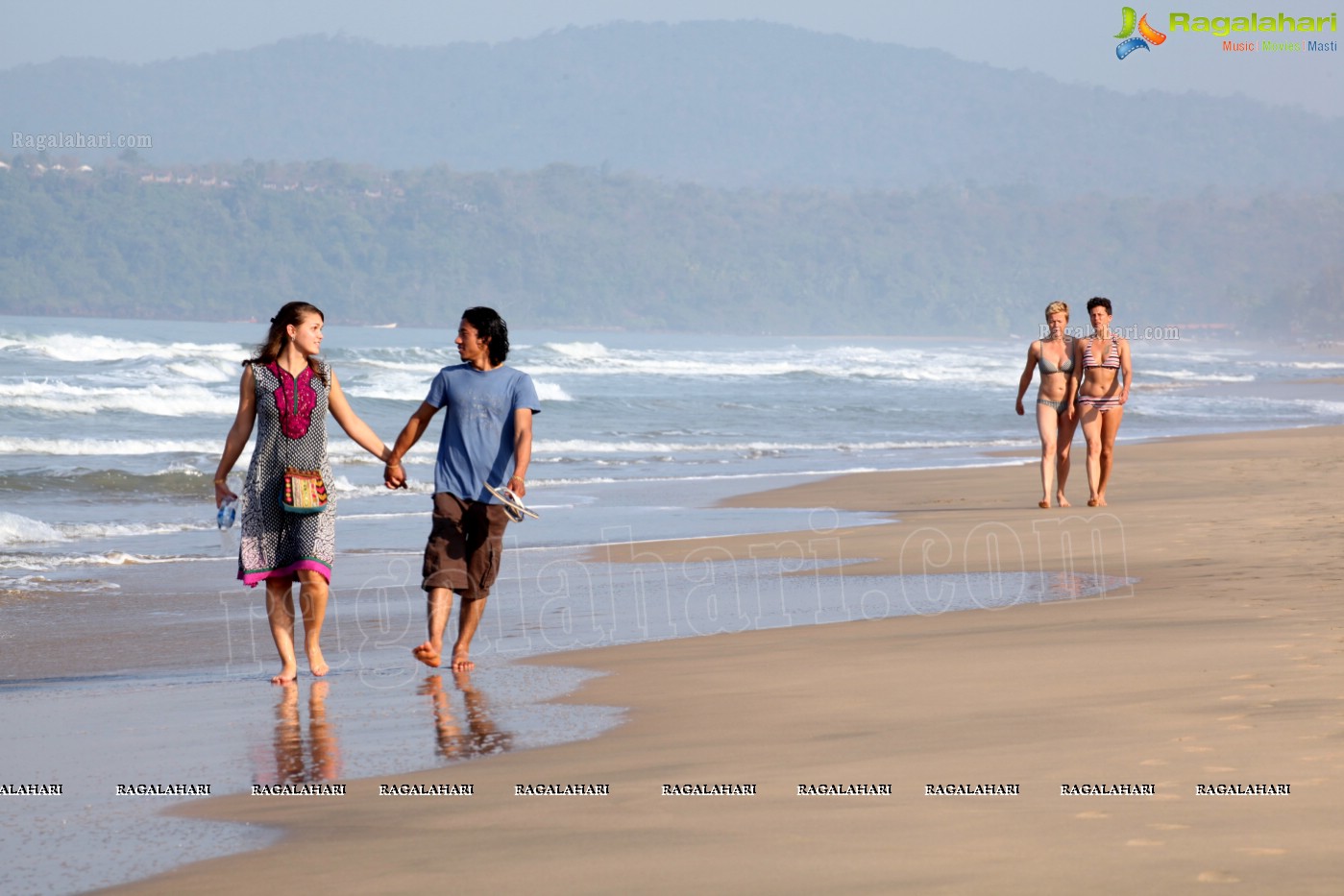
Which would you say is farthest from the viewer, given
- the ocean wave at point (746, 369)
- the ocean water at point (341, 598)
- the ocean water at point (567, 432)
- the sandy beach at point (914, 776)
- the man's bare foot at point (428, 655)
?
the ocean wave at point (746, 369)

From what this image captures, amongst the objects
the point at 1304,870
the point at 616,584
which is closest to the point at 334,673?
the point at 616,584

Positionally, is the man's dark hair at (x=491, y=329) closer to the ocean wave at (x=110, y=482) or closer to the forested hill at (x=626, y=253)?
the ocean wave at (x=110, y=482)

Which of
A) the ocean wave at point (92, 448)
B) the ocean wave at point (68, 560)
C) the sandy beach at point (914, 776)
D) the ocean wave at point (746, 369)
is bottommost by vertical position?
the sandy beach at point (914, 776)

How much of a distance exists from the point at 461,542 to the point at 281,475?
28.4 inches

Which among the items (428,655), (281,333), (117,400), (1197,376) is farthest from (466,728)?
(1197,376)

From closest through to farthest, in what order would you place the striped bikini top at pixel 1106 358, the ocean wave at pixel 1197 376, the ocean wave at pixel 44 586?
the ocean wave at pixel 44 586
the striped bikini top at pixel 1106 358
the ocean wave at pixel 1197 376

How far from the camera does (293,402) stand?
5.59m

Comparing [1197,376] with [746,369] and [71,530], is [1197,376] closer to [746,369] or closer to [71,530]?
[746,369]

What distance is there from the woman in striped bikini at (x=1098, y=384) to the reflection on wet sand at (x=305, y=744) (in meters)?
7.07

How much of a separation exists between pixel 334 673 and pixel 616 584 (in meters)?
2.71

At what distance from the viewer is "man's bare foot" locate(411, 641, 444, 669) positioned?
5.67 metres

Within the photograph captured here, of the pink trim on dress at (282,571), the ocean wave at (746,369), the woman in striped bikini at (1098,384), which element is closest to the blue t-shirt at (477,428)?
the pink trim on dress at (282,571)

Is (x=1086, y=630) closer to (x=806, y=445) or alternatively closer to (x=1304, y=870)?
(x=1304, y=870)

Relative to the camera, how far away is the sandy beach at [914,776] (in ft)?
9.57
